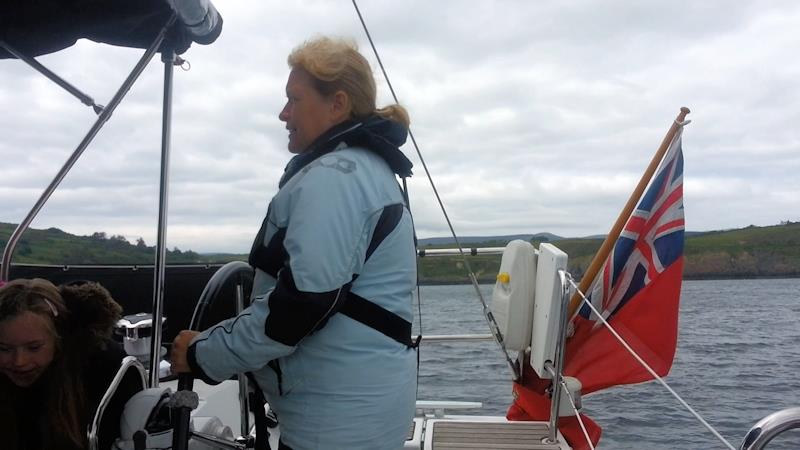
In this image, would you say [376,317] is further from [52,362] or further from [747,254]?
[747,254]

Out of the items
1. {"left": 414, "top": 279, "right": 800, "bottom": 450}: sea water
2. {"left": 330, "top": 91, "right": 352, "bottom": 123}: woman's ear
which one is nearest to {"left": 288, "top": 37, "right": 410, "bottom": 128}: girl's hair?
{"left": 330, "top": 91, "right": 352, "bottom": 123}: woman's ear

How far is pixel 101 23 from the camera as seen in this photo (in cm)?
217

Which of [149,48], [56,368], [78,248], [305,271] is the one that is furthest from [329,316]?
[78,248]

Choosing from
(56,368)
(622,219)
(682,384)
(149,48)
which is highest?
(149,48)

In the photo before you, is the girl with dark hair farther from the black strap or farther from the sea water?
the sea water

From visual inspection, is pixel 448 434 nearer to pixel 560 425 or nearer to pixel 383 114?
pixel 560 425

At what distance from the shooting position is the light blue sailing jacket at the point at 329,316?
128 cm

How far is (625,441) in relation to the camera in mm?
5984

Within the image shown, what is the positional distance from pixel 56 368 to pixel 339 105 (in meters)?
1.06

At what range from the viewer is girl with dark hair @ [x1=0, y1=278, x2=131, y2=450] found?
5.82ft

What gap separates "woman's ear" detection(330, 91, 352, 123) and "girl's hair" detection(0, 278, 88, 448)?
992 millimetres

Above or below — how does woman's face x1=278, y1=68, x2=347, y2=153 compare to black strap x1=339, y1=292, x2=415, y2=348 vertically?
above

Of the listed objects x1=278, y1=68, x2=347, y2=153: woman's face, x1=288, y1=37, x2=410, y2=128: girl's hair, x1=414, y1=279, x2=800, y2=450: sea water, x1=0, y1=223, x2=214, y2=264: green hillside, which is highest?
x1=288, y1=37, x2=410, y2=128: girl's hair

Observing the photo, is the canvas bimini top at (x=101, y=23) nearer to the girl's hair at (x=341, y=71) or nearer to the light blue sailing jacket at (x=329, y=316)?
the girl's hair at (x=341, y=71)
